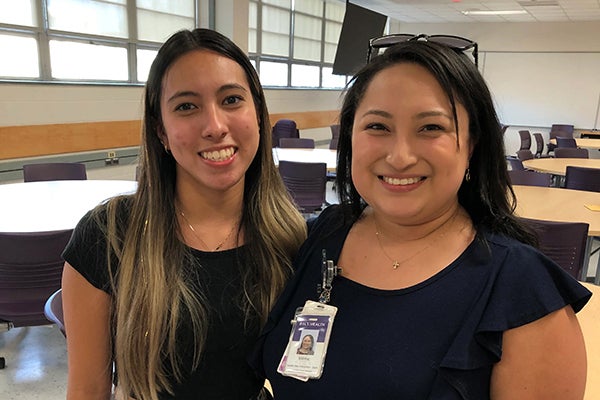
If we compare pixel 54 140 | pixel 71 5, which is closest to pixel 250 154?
pixel 54 140

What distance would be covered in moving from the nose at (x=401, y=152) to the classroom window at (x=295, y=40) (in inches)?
318

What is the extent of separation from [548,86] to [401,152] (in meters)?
12.8

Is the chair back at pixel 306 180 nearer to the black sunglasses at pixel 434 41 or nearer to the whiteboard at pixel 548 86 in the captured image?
the black sunglasses at pixel 434 41

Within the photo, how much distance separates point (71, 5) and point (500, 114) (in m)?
5.71

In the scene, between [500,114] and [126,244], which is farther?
[126,244]

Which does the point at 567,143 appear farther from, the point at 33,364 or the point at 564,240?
the point at 33,364

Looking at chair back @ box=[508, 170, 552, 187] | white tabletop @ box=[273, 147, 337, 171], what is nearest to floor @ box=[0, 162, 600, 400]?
chair back @ box=[508, 170, 552, 187]

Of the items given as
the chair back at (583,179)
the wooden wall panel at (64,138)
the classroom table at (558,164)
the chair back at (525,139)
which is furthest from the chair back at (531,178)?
the chair back at (525,139)

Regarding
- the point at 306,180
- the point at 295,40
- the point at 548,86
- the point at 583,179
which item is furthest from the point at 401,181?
the point at 548,86

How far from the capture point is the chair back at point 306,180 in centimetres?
464

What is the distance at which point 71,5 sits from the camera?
5.45 m

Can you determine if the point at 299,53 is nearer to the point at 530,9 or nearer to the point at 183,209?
the point at 530,9

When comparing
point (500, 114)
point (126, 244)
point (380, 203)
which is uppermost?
point (500, 114)

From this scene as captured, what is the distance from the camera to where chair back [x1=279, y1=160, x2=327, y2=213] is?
4.64 meters
